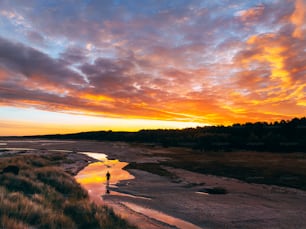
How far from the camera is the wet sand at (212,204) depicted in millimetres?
14508

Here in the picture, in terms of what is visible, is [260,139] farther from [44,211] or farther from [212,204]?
[44,211]

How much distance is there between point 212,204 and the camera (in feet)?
58.6

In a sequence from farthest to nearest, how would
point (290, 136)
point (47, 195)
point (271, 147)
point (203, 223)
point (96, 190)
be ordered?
point (290, 136) < point (271, 147) < point (96, 190) < point (47, 195) < point (203, 223)

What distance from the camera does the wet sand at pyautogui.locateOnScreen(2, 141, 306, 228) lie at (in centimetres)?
1451

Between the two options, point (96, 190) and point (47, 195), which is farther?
point (96, 190)

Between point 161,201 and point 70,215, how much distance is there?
25.8 feet

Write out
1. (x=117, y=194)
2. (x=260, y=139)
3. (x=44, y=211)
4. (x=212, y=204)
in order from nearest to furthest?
1. (x=44, y=211)
2. (x=212, y=204)
3. (x=117, y=194)
4. (x=260, y=139)

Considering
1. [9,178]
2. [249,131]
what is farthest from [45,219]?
[249,131]

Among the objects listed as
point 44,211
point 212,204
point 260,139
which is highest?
point 260,139

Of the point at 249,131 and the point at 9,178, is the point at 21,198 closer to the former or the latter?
the point at 9,178

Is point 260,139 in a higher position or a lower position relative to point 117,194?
higher

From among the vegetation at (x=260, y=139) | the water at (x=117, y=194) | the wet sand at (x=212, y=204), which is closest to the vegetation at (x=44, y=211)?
the water at (x=117, y=194)

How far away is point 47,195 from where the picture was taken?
51.9 ft

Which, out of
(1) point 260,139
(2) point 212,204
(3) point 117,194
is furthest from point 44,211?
(1) point 260,139
